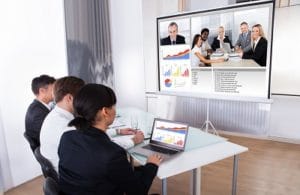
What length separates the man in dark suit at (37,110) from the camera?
196cm

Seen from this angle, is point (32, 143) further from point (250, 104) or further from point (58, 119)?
point (250, 104)

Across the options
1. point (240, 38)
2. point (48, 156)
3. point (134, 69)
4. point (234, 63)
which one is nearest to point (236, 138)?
point (234, 63)

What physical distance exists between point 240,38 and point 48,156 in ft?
8.30

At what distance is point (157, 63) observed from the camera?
12.5ft

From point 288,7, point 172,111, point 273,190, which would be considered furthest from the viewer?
point 172,111

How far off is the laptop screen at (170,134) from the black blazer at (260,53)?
5.78ft

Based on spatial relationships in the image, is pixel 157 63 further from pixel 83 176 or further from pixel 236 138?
pixel 83 176

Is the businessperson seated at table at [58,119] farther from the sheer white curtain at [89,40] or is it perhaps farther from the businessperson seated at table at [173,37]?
the businessperson seated at table at [173,37]

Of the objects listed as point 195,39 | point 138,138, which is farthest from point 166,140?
point 195,39

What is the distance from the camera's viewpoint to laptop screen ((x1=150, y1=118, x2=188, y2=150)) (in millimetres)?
1666

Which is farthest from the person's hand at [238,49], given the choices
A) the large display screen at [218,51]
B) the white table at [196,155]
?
the white table at [196,155]

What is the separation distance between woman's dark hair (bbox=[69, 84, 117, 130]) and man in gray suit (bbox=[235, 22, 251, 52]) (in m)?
2.34

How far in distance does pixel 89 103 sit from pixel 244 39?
2.44 metres

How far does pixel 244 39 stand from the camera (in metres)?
2.98
